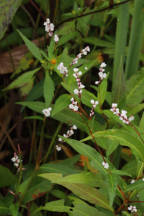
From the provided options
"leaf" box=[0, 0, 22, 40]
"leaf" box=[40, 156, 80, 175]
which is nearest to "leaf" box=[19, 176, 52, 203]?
"leaf" box=[40, 156, 80, 175]

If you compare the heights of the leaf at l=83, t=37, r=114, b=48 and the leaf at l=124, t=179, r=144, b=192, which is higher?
the leaf at l=83, t=37, r=114, b=48

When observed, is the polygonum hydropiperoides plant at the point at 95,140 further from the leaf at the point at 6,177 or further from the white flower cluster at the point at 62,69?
the leaf at the point at 6,177

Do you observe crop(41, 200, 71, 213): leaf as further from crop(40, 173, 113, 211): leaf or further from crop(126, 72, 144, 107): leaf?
crop(126, 72, 144, 107): leaf

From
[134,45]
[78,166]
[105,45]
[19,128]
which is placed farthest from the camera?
[19,128]

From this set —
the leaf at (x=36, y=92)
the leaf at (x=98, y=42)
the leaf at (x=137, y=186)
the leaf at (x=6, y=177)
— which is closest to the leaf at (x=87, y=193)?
the leaf at (x=137, y=186)

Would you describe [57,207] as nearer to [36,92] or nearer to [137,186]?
[137,186]

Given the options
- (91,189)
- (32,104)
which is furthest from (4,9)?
(91,189)

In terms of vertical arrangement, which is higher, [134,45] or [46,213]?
[134,45]

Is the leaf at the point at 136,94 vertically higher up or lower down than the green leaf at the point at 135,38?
lower down

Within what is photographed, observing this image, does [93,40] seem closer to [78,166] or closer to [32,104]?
[32,104]
